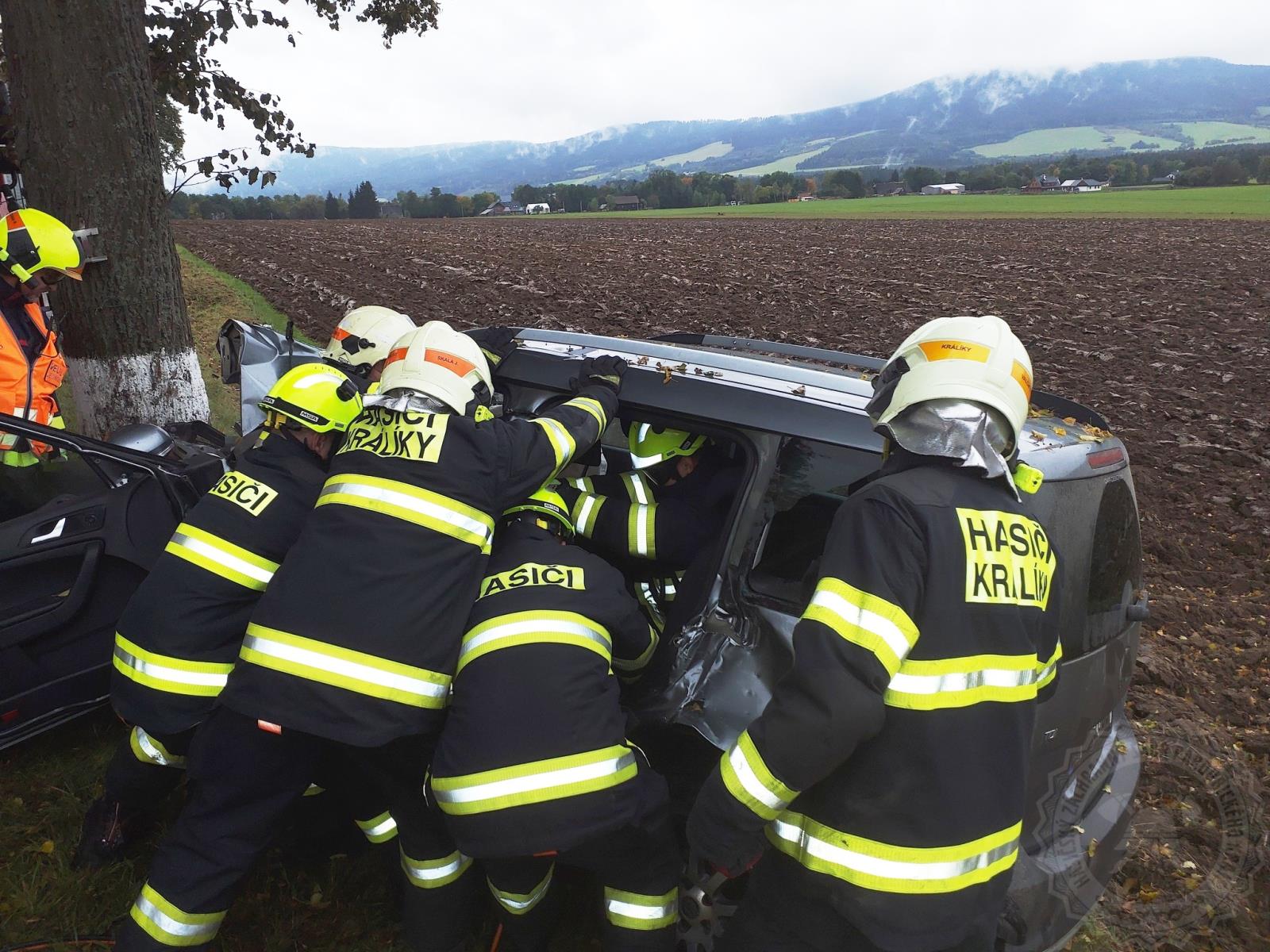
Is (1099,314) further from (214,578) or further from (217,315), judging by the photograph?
(214,578)

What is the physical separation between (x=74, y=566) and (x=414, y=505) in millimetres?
1938

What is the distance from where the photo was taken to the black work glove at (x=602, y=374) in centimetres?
298

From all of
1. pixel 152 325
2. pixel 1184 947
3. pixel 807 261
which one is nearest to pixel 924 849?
pixel 1184 947

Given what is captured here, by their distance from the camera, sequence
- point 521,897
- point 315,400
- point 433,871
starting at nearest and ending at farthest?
1. point 521,897
2. point 433,871
3. point 315,400

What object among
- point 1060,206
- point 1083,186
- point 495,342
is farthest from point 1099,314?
point 1083,186

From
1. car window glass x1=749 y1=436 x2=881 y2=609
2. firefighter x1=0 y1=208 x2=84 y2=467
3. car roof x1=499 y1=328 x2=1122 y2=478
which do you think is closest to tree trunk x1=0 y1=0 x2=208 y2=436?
firefighter x1=0 y1=208 x2=84 y2=467

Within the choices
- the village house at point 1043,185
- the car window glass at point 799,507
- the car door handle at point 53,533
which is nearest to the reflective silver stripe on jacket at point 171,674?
the car door handle at point 53,533

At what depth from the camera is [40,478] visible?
12.2 ft

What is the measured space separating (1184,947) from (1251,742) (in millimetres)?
1563

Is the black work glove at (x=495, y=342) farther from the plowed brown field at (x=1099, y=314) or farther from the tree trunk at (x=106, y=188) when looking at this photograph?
the plowed brown field at (x=1099, y=314)

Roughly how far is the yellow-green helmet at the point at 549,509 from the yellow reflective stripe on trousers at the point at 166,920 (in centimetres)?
144

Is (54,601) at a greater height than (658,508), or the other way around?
(658,508)

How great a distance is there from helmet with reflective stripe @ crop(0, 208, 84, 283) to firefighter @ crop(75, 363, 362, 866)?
7.67 ft

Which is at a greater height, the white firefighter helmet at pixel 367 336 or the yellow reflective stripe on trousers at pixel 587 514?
the white firefighter helmet at pixel 367 336
